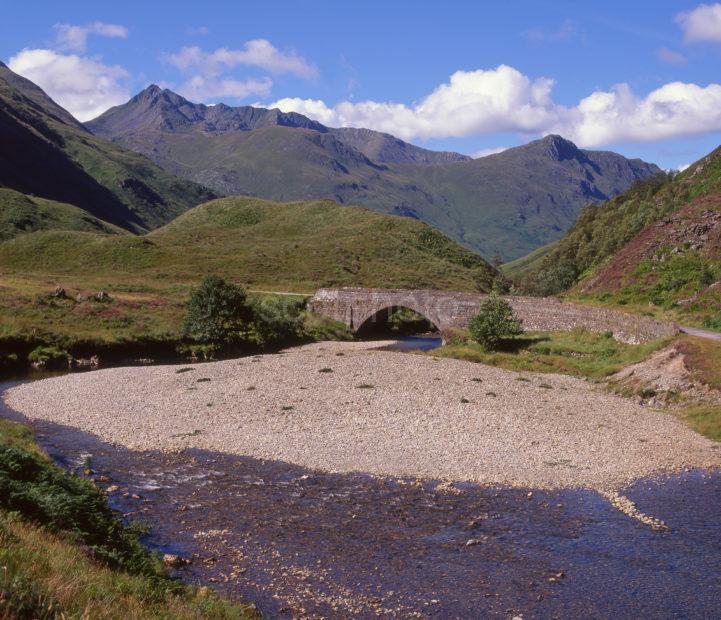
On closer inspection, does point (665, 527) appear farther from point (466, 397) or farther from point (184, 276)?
point (184, 276)

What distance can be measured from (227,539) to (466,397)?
83.5 ft

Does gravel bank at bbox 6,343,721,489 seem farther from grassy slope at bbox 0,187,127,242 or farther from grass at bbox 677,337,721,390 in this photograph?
grassy slope at bbox 0,187,127,242

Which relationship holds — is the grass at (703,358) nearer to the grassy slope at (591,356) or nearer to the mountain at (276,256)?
the grassy slope at (591,356)

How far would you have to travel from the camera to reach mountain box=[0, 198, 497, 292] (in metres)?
124

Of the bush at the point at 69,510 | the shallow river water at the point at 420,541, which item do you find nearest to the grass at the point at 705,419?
the shallow river water at the point at 420,541

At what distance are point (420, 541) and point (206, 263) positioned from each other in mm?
117783

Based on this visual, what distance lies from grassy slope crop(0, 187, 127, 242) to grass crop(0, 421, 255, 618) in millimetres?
Answer: 151519

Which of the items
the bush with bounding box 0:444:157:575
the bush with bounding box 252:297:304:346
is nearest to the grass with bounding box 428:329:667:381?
the bush with bounding box 252:297:304:346

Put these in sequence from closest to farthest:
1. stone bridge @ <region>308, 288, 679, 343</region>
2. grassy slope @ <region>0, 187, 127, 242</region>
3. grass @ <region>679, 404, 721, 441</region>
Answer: grass @ <region>679, 404, 721, 441</region>, stone bridge @ <region>308, 288, 679, 343</region>, grassy slope @ <region>0, 187, 127, 242</region>

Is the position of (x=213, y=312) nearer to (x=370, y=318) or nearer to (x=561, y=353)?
(x=370, y=318)

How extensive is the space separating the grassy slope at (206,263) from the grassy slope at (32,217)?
2169cm

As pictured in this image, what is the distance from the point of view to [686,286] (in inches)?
2544

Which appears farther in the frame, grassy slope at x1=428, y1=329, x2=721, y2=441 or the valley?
grassy slope at x1=428, y1=329, x2=721, y2=441

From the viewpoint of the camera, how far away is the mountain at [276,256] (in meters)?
124
